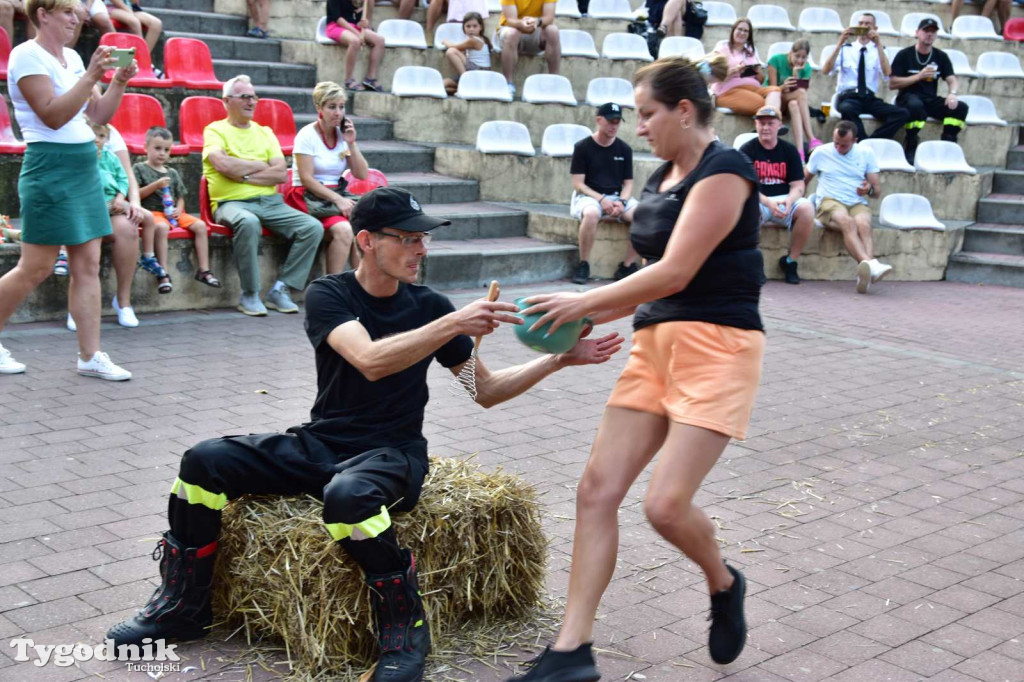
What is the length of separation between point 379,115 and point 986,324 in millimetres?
7167

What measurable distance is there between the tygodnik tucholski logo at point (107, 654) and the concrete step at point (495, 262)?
267 inches

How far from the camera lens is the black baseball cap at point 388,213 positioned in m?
3.61

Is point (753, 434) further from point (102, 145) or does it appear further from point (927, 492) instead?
point (102, 145)

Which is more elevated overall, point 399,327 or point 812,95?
point 812,95

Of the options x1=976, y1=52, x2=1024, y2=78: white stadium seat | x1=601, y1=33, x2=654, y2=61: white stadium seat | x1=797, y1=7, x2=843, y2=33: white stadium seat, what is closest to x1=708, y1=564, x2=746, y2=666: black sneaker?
x1=601, y1=33, x2=654, y2=61: white stadium seat

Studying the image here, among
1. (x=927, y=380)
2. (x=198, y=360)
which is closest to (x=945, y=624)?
(x=927, y=380)

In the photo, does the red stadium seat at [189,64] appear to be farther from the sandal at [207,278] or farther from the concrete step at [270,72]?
the sandal at [207,278]

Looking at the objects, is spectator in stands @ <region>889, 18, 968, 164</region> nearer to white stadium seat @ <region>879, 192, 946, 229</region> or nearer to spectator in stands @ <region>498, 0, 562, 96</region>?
white stadium seat @ <region>879, 192, 946, 229</region>

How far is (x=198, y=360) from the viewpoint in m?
7.49

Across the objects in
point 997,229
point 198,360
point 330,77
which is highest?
point 330,77

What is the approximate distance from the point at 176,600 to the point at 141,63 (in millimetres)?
8853

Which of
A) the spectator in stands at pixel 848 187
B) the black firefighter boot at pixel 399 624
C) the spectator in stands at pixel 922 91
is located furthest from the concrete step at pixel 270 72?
the black firefighter boot at pixel 399 624

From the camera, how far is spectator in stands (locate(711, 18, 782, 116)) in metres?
13.8

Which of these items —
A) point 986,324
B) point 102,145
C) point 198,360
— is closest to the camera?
point 198,360
